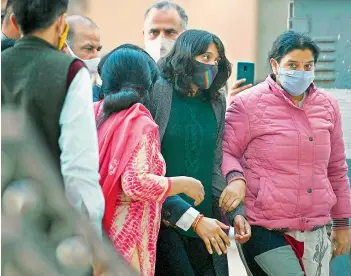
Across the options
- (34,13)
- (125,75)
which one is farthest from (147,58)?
(34,13)

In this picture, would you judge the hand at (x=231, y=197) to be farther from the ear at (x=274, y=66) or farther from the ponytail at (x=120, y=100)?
the ponytail at (x=120, y=100)

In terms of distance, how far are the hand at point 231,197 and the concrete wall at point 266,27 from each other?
497 centimetres

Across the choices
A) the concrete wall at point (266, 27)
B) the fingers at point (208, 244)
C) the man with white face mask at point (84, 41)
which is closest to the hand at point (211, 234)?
the fingers at point (208, 244)

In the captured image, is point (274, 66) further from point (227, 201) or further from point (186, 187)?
point (186, 187)

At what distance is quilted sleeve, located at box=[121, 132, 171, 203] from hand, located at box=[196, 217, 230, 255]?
1.43ft

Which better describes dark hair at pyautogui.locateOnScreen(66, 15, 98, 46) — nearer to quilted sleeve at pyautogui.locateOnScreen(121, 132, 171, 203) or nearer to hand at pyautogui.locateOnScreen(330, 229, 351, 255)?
quilted sleeve at pyautogui.locateOnScreen(121, 132, 171, 203)

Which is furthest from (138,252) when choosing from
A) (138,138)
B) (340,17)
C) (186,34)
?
(340,17)

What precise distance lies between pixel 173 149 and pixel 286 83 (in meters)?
0.78

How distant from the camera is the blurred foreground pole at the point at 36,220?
6.05 ft

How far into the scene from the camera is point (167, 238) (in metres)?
4.12

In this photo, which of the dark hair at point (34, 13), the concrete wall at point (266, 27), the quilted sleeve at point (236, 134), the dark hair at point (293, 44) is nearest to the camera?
the dark hair at point (34, 13)

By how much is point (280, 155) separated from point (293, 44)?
1.92 ft

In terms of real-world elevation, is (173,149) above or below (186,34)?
below

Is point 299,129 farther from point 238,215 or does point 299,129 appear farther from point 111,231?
point 111,231
